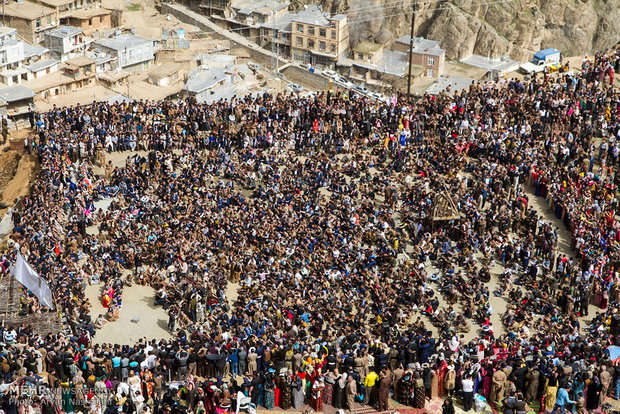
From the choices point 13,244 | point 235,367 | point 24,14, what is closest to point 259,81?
point 24,14

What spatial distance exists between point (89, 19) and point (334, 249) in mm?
59677

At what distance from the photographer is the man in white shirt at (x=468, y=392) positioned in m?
35.8

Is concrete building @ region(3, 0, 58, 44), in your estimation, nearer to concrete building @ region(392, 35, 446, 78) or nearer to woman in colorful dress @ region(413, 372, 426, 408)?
concrete building @ region(392, 35, 446, 78)

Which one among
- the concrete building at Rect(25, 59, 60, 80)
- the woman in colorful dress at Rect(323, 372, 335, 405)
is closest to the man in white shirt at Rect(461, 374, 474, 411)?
the woman in colorful dress at Rect(323, 372, 335, 405)

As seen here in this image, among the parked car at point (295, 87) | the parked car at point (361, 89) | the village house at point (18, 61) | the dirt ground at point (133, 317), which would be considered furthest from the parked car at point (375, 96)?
the dirt ground at point (133, 317)

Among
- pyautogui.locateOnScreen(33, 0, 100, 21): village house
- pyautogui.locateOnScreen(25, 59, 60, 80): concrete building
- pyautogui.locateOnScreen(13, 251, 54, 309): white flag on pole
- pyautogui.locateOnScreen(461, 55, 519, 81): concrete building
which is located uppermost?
pyautogui.locateOnScreen(13, 251, 54, 309): white flag on pole

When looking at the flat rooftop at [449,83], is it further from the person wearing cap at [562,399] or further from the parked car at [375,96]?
the person wearing cap at [562,399]

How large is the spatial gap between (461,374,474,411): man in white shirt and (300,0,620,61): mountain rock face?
79.4m

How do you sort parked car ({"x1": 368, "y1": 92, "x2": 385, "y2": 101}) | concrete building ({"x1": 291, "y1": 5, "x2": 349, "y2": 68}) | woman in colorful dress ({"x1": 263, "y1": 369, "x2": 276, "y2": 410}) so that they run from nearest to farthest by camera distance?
woman in colorful dress ({"x1": 263, "y1": 369, "x2": 276, "y2": 410}) → parked car ({"x1": 368, "y1": 92, "x2": 385, "y2": 101}) → concrete building ({"x1": 291, "y1": 5, "x2": 349, "y2": 68})

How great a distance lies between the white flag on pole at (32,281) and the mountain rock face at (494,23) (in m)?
75.9

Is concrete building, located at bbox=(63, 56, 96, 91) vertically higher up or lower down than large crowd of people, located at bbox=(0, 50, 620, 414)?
lower down

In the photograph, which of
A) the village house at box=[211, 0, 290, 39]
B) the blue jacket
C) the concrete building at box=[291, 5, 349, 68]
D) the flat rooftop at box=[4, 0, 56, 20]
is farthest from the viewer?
the village house at box=[211, 0, 290, 39]

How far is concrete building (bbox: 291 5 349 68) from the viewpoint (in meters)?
108

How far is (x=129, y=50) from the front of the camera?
92.3 meters
